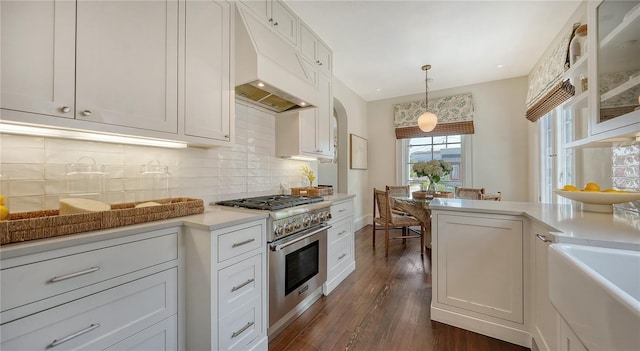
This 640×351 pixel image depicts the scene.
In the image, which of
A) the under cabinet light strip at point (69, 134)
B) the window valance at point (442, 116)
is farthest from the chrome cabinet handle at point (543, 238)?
the window valance at point (442, 116)

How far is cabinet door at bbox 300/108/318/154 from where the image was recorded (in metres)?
2.50

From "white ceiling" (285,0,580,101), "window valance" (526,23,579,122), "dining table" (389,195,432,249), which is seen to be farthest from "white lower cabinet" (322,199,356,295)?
"window valance" (526,23,579,122)

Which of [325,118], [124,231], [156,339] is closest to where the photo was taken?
[124,231]

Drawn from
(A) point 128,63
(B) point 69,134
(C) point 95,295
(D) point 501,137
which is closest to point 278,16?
(A) point 128,63

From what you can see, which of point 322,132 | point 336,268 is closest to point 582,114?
point 322,132

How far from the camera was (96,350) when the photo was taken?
984 mm

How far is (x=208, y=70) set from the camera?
163 centimetres

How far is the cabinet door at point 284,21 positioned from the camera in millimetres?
2105

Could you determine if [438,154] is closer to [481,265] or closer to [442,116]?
[442,116]

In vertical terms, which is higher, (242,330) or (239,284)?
(239,284)

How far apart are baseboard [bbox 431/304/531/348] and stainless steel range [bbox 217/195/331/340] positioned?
983mm

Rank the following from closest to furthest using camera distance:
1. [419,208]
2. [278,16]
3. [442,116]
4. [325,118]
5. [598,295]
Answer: [598,295] → [278,16] → [325,118] → [419,208] → [442,116]

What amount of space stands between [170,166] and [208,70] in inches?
28.7

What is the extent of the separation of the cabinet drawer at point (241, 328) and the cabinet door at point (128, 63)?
1165mm
